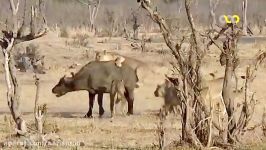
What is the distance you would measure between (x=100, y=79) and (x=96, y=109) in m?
2.08

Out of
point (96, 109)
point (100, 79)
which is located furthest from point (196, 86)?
point (96, 109)

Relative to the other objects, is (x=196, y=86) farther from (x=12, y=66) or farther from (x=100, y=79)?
(x=100, y=79)

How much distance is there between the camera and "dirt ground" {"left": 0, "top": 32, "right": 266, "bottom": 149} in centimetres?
1269

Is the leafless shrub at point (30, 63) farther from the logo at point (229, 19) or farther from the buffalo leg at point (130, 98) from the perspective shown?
the logo at point (229, 19)

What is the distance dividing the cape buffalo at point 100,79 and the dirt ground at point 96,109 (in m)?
0.48

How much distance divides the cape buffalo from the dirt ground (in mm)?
482

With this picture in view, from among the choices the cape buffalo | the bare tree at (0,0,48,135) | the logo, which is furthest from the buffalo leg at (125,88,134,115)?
the logo

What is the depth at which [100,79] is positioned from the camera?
17062 mm

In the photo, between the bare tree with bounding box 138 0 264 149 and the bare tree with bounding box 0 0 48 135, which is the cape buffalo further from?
the bare tree with bounding box 138 0 264 149

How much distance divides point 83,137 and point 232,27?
3.40m

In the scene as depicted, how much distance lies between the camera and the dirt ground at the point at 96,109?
1269 cm

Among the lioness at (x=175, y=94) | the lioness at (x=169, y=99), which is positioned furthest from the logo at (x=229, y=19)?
the lioness at (x=169, y=99)

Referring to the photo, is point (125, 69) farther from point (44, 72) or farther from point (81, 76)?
point (44, 72)

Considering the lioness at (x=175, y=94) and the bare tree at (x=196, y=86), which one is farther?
the lioness at (x=175, y=94)
